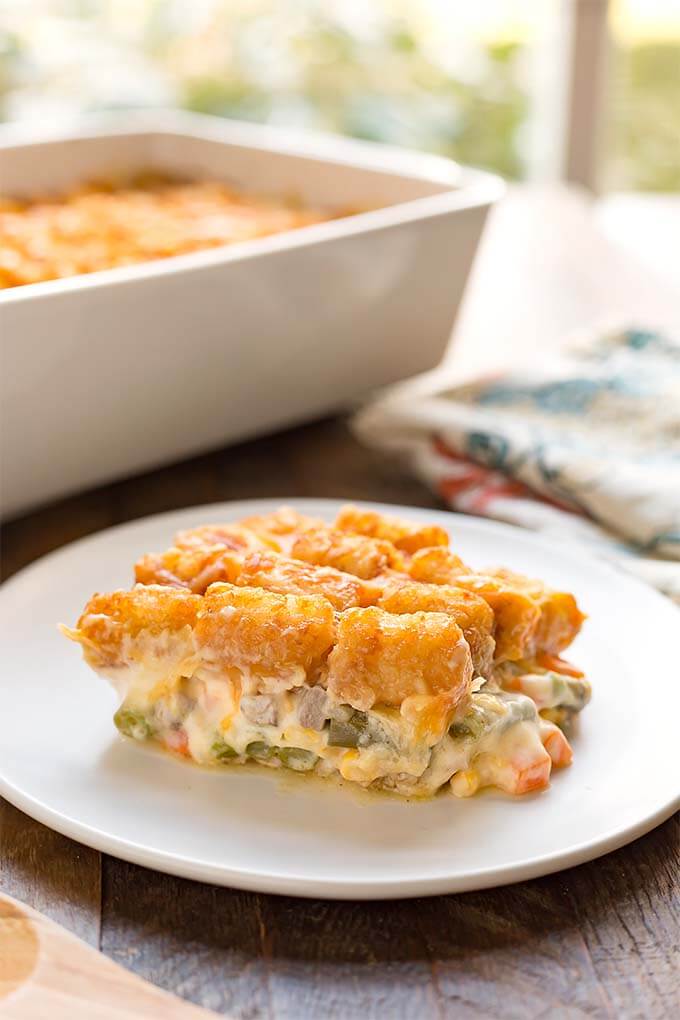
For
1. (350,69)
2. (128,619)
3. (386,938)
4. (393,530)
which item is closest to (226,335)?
(393,530)

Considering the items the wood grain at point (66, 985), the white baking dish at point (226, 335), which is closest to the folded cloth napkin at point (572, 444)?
the white baking dish at point (226, 335)

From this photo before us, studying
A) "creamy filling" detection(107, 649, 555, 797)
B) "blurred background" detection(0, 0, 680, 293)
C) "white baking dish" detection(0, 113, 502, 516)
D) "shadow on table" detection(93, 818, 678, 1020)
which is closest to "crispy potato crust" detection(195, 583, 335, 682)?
"creamy filling" detection(107, 649, 555, 797)

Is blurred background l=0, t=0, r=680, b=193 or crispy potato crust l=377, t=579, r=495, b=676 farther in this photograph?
blurred background l=0, t=0, r=680, b=193

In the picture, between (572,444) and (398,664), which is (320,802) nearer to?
(398,664)

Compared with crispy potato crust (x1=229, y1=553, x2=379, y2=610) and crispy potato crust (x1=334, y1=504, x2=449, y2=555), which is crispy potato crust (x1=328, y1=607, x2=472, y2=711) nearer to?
crispy potato crust (x1=229, y1=553, x2=379, y2=610)

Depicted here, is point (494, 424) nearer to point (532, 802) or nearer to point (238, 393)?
point (238, 393)
